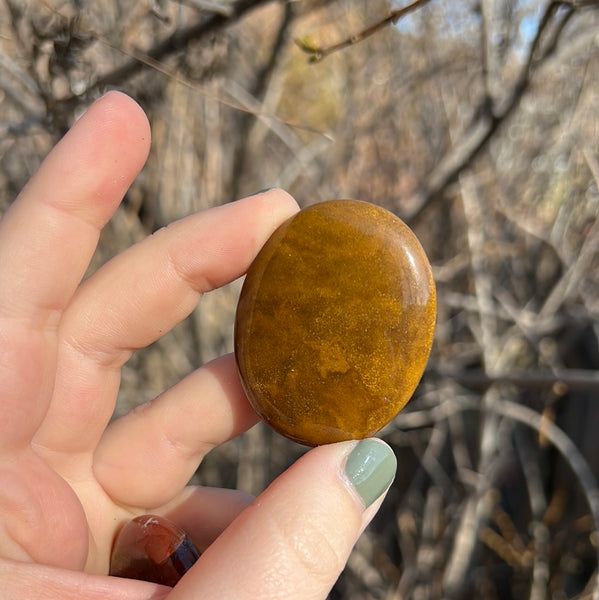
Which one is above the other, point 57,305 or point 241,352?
point 57,305

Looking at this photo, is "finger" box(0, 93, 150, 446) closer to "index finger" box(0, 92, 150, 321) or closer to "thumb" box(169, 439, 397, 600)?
"index finger" box(0, 92, 150, 321)

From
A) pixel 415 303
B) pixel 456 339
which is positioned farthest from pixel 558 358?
pixel 415 303

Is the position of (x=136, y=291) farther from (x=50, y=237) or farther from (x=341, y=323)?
(x=341, y=323)

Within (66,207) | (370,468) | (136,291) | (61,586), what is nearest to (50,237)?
(66,207)

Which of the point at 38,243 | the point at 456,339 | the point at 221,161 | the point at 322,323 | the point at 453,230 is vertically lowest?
the point at 456,339

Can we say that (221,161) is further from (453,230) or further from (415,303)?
(415,303)

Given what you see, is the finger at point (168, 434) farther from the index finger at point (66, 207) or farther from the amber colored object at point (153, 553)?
the index finger at point (66, 207)

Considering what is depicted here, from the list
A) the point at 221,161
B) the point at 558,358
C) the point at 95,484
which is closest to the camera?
the point at 95,484
